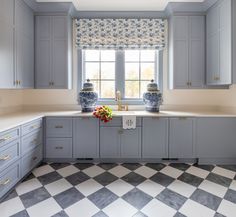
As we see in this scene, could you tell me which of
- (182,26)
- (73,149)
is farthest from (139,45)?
(73,149)

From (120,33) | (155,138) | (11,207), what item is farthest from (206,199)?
(120,33)

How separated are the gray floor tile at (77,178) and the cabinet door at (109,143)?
1.51ft

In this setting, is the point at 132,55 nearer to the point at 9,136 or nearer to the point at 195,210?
the point at 9,136

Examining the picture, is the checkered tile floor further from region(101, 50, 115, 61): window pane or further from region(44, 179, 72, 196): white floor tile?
region(101, 50, 115, 61): window pane

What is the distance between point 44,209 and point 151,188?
3.82 ft

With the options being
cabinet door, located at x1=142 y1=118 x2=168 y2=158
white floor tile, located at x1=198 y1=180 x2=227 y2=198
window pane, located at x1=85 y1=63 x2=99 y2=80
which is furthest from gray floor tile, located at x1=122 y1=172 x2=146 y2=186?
window pane, located at x1=85 y1=63 x2=99 y2=80

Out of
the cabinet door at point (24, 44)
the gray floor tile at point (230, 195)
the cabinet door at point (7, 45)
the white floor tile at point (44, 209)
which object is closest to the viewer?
the white floor tile at point (44, 209)

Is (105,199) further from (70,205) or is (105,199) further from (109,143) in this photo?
(109,143)

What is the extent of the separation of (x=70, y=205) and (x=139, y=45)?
266cm

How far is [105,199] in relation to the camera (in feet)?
5.95

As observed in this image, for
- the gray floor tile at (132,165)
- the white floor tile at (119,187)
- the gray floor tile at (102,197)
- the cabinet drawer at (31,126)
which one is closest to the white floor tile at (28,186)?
the cabinet drawer at (31,126)

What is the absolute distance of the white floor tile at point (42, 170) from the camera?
7.75 ft

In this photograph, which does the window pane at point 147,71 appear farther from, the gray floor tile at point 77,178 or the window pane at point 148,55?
the gray floor tile at point 77,178

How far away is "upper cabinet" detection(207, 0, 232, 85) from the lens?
94.7 inches
